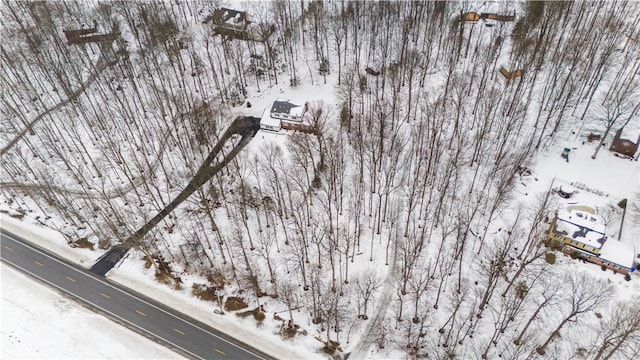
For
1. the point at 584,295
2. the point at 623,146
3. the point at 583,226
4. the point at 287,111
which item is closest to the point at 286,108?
the point at 287,111

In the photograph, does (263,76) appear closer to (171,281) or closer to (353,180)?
(353,180)

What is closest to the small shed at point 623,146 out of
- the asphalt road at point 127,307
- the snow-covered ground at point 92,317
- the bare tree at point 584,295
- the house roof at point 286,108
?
the bare tree at point 584,295

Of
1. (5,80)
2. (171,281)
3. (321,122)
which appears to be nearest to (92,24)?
(5,80)

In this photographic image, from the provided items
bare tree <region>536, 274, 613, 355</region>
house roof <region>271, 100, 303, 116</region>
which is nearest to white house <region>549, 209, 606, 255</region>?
bare tree <region>536, 274, 613, 355</region>

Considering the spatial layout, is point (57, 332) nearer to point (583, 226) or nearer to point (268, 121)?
point (268, 121)

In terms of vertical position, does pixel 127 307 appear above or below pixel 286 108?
below

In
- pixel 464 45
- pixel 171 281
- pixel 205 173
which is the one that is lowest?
pixel 171 281
